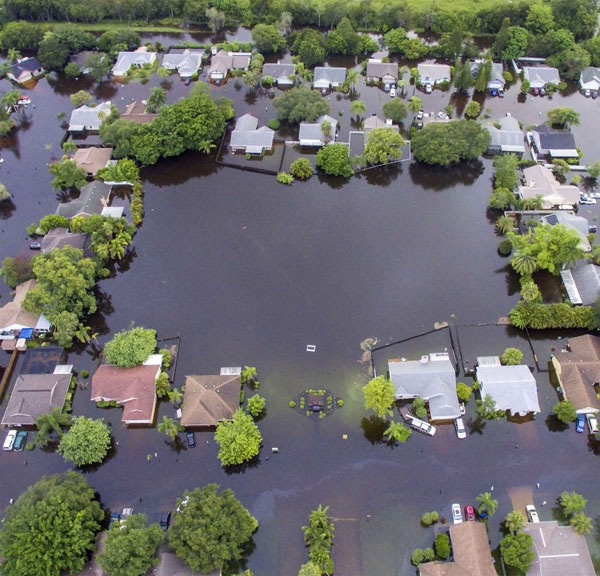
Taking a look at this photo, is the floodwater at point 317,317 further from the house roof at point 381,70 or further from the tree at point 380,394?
the house roof at point 381,70

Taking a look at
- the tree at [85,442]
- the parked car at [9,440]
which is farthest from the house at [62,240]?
the tree at [85,442]

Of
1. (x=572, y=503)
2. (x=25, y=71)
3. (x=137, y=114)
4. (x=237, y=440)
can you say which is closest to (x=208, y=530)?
(x=237, y=440)

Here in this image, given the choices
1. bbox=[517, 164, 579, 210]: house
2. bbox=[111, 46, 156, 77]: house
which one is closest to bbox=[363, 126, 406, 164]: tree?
bbox=[517, 164, 579, 210]: house

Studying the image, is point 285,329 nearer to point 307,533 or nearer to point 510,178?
point 307,533

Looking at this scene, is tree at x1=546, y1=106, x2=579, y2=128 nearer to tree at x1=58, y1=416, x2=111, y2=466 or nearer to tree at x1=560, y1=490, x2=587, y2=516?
tree at x1=560, y1=490, x2=587, y2=516

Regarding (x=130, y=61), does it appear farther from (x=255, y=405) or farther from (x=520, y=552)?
(x=520, y=552)
